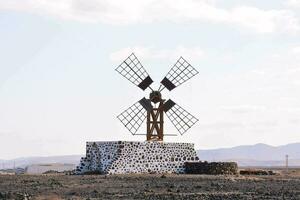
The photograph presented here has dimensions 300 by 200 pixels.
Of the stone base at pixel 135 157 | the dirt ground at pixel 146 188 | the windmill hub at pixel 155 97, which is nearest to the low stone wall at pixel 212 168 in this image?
the stone base at pixel 135 157

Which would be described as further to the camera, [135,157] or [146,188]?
[135,157]

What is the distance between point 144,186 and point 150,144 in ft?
53.4

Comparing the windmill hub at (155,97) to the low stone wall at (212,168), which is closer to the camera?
the low stone wall at (212,168)

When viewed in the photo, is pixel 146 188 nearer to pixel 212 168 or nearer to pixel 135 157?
pixel 135 157

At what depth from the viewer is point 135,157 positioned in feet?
198

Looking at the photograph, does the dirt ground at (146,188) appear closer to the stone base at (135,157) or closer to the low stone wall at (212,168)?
the low stone wall at (212,168)

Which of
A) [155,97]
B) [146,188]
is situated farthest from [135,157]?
[146,188]

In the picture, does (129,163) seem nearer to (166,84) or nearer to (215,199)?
(166,84)

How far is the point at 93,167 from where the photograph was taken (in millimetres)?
62938

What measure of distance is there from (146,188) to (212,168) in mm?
17604

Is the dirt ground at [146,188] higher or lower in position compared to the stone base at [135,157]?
lower

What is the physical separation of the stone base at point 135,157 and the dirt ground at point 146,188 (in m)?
6.45

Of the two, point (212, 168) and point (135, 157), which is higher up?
point (135, 157)

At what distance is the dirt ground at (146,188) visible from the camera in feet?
125
